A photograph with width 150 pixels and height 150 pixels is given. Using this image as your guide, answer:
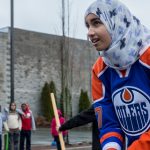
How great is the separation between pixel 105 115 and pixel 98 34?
54 cm

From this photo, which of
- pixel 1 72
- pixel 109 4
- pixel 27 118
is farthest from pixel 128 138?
pixel 1 72

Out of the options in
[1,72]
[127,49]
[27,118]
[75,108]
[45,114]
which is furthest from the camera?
[75,108]

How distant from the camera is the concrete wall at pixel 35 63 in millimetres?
33656

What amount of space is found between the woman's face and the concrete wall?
98.1 ft

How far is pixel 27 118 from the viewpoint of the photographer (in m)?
16.0

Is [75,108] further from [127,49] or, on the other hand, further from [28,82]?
[127,49]

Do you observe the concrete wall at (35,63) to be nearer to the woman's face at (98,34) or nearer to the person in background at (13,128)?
the person in background at (13,128)

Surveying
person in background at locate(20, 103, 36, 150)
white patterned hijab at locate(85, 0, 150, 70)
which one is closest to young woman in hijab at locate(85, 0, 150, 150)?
white patterned hijab at locate(85, 0, 150, 70)

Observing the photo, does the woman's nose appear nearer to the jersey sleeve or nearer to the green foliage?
the jersey sleeve

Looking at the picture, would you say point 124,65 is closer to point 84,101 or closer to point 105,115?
point 105,115

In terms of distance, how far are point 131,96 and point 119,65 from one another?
190 mm

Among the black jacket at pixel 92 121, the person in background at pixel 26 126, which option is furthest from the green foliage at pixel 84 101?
the black jacket at pixel 92 121

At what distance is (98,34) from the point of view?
2.91m

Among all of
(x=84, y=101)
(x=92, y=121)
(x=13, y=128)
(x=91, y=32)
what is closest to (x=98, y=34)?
(x=91, y=32)
